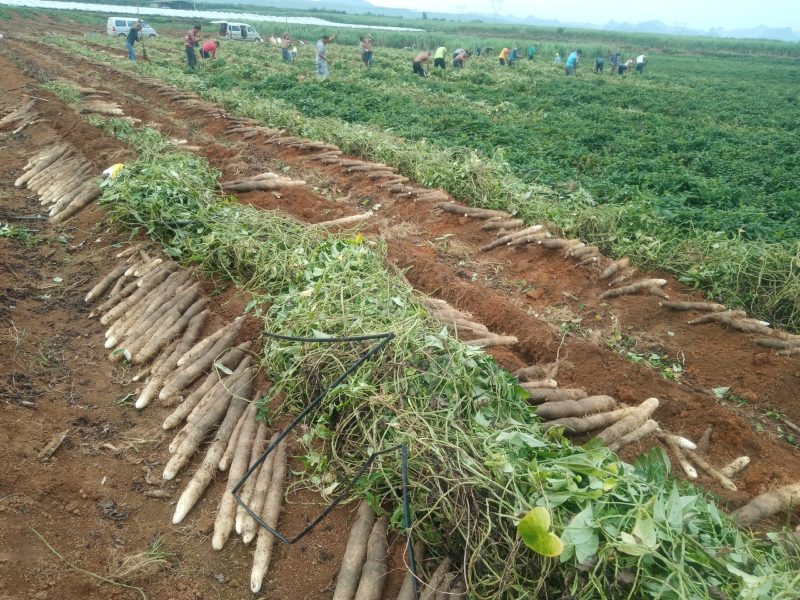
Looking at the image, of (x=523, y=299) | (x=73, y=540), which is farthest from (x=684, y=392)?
(x=73, y=540)

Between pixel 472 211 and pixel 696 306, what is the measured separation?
308 centimetres

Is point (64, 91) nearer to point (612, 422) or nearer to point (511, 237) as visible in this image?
point (511, 237)

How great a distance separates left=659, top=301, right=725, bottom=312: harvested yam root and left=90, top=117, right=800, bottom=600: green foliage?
2.83 m

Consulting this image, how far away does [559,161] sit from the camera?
10.4m

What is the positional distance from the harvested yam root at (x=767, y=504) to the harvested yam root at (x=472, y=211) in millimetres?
4707

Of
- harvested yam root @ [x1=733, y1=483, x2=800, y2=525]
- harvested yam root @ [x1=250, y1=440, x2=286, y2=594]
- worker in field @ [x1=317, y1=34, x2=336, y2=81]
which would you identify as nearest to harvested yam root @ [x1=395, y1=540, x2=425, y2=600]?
harvested yam root @ [x1=250, y1=440, x2=286, y2=594]

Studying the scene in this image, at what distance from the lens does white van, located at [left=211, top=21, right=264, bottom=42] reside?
34031 mm

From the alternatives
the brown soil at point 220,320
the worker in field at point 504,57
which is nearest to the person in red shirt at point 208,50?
the worker in field at point 504,57

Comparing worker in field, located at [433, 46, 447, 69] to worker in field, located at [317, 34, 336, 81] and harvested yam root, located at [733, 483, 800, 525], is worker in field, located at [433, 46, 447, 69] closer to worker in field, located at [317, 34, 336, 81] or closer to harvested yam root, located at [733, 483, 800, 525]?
worker in field, located at [317, 34, 336, 81]

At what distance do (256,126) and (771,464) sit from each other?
10.7 meters

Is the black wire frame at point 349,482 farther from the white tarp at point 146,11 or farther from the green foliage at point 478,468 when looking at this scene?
the white tarp at point 146,11

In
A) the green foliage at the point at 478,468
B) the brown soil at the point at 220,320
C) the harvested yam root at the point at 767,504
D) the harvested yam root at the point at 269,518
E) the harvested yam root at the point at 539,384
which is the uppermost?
the green foliage at the point at 478,468

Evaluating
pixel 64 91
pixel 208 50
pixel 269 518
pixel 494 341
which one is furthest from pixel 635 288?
pixel 208 50

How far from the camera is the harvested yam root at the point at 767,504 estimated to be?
3230mm
